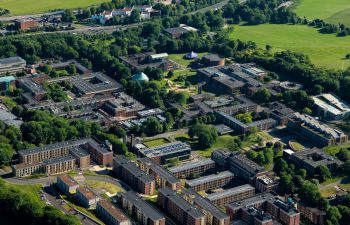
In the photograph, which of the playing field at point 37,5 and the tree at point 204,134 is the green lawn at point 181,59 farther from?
the playing field at point 37,5

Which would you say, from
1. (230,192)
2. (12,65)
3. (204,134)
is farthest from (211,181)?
(12,65)

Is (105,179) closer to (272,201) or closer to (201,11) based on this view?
(272,201)

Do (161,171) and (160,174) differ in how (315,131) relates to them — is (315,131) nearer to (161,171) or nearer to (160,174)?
(161,171)

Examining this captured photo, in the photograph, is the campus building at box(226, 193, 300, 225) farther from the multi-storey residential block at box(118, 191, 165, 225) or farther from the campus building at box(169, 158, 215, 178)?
the campus building at box(169, 158, 215, 178)

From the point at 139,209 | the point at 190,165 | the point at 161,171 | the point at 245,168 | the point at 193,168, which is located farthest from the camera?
the point at 190,165

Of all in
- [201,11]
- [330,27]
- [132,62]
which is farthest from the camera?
[201,11]

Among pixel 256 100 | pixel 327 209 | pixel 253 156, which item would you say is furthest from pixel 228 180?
pixel 256 100
